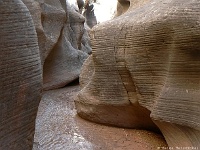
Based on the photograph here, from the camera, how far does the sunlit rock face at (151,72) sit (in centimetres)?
263

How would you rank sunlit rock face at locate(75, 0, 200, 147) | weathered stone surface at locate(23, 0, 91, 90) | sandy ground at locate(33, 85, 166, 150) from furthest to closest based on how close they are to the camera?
1. weathered stone surface at locate(23, 0, 91, 90)
2. sandy ground at locate(33, 85, 166, 150)
3. sunlit rock face at locate(75, 0, 200, 147)

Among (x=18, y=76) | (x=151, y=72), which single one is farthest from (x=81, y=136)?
(x=18, y=76)

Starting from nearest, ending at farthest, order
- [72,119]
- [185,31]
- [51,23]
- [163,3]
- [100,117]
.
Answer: [185,31] < [163,3] < [100,117] < [72,119] < [51,23]

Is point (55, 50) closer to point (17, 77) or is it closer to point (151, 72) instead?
point (151, 72)

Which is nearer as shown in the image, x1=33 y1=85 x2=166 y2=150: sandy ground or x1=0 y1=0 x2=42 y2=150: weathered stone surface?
x1=0 y1=0 x2=42 y2=150: weathered stone surface

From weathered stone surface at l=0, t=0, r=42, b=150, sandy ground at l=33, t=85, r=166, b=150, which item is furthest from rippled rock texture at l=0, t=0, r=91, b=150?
sandy ground at l=33, t=85, r=166, b=150

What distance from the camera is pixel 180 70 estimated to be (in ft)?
9.00

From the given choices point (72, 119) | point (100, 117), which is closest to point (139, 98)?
point (100, 117)

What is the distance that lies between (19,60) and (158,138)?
71.2 inches

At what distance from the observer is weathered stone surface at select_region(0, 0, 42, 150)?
197 centimetres

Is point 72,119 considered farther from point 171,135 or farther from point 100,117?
point 171,135

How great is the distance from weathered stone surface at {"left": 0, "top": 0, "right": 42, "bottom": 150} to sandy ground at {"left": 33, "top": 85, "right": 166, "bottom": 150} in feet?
3.22

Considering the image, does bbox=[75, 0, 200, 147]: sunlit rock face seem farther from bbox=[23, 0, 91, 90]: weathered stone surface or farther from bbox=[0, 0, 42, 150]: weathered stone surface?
Result: bbox=[23, 0, 91, 90]: weathered stone surface

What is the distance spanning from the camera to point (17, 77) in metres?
2.04
